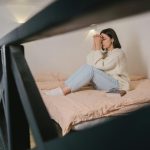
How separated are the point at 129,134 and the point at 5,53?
0.31m

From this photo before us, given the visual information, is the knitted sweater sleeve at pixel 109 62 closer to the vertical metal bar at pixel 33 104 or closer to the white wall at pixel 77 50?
the white wall at pixel 77 50

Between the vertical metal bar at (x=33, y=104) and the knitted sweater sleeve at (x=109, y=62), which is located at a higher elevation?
the vertical metal bar at (x=33, y=104)

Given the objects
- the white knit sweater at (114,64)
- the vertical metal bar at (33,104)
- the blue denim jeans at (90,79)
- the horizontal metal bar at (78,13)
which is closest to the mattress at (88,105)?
the blue denim jeans at (90,79)

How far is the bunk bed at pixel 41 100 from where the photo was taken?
216 mm

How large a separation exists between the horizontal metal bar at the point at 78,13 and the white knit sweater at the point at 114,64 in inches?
82.7

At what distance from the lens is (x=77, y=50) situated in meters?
3.66

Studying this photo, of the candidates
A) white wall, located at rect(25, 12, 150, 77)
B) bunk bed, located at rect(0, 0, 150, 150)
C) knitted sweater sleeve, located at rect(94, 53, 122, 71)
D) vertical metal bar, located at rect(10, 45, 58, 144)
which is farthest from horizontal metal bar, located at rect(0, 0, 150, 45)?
white wall, located at rect(25, 12, 150, 77)

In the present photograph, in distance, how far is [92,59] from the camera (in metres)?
2.48

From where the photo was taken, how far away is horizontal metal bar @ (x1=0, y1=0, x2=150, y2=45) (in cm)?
19

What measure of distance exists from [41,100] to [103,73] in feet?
6.42

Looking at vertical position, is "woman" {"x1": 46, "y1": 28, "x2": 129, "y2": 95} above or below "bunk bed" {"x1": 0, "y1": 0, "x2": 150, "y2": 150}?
below

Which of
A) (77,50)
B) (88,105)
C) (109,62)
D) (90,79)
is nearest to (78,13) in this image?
(88,105)

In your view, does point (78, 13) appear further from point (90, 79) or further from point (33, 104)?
point (90, 79)

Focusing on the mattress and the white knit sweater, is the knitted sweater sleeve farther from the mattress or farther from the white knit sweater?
the mattress
